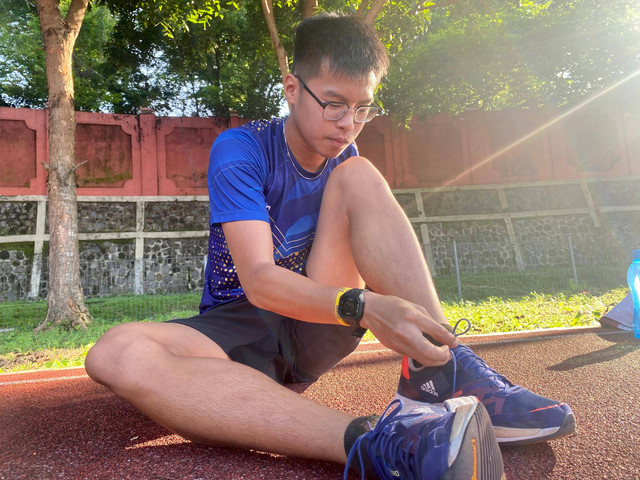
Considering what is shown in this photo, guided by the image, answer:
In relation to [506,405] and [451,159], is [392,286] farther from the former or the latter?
[451,159]

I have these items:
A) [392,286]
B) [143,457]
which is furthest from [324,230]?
[143,457]

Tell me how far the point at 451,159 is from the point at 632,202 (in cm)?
695

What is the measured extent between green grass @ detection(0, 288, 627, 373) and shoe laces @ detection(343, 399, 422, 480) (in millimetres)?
3824

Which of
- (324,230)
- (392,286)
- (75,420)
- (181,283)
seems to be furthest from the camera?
(181,283)

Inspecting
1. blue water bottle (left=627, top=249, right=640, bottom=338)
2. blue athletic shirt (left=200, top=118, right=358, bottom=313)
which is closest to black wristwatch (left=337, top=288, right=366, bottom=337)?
blue athletic shirt (left=200, top=118, right=358, bottom=313)

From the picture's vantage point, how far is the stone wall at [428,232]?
43.9 feet

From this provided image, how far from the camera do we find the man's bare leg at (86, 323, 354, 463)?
1.41 meters

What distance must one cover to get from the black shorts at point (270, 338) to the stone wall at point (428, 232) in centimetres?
1107

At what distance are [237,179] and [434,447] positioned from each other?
1.17 m

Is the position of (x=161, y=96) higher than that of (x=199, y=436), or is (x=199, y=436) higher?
(x=161, y=96)

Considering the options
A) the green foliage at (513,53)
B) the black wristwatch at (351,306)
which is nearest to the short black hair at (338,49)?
the black wristwatch at (351,306)

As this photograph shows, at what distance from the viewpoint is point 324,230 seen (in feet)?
6.68

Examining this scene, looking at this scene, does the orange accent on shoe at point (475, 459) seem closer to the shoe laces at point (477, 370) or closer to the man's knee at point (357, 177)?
the shoe laces at point (477, 370)

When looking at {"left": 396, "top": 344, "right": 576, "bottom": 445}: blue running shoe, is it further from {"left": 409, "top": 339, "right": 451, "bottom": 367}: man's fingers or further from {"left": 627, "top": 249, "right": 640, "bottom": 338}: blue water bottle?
{"left": 627, "top": 249, "right": 640, "bottom": 338}: blue water bottle
